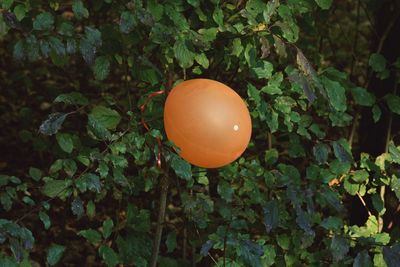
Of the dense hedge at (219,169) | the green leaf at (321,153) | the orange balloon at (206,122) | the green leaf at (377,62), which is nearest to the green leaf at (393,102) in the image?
the dense hedge at (219,169)

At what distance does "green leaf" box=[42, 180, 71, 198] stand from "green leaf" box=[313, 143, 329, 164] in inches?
35.7

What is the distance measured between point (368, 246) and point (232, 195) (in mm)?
515

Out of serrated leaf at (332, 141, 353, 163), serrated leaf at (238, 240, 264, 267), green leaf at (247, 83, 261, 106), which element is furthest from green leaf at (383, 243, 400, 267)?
green leaf at (247, 83, 261, 106)

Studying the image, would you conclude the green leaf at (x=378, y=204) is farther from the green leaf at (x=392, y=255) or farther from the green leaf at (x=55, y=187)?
the green leaf at (x=55, y=187)

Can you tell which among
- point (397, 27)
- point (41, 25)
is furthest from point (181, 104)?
point (397, 27)

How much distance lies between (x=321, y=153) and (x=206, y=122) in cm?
67

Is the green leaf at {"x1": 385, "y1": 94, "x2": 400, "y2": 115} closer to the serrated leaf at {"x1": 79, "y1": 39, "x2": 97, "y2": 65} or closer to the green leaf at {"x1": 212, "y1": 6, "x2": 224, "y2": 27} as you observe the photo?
the green leaf at {"x1": 212, "y1": 6, "x2": 224, "y2": 27}

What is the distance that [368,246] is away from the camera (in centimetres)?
252

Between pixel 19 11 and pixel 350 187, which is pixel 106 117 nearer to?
pixel 19 11

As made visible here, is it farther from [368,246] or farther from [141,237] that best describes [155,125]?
[368,246]

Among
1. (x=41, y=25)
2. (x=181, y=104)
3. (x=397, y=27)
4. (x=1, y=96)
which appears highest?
(x=41, y=25)

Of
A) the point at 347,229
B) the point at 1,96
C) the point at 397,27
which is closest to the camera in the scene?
the point at 347,229

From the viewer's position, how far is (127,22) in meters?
2.11

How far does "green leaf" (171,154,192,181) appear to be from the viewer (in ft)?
7.28
